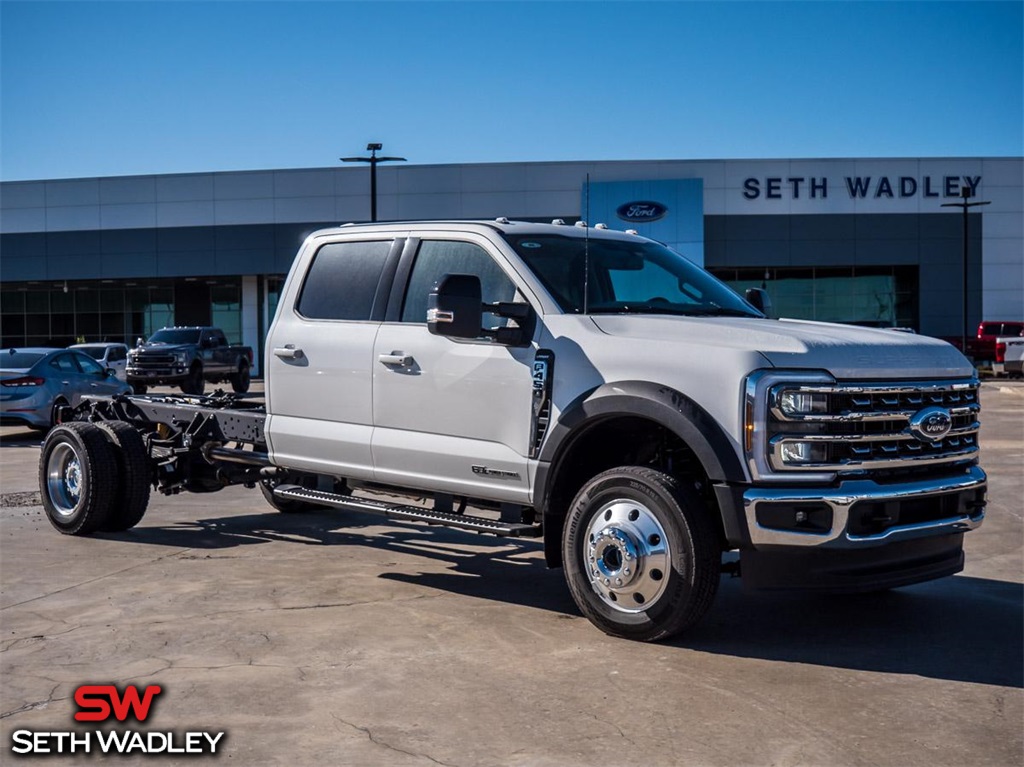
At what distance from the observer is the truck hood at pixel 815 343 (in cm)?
545

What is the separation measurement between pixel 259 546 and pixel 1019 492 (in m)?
7.45

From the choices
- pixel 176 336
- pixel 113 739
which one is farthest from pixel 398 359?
pixel 176 336

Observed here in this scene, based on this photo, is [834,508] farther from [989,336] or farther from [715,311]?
[989,336]

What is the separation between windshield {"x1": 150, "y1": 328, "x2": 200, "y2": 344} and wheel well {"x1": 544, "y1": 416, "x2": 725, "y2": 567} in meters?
25.5

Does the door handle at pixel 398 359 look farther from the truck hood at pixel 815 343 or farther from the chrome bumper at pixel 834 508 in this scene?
the chrome bumper at pixel 834 508

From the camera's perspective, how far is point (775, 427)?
17.6ft

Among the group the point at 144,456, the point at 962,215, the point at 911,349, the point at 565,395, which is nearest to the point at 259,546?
the point at 144,456

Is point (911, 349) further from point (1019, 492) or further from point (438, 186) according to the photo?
point (438, 186)

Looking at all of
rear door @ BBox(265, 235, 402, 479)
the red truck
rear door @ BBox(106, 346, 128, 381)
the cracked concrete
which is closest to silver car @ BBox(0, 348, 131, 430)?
the cracked concrete

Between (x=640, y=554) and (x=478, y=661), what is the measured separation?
3.08 feet

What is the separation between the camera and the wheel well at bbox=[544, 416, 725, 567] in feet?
19.7

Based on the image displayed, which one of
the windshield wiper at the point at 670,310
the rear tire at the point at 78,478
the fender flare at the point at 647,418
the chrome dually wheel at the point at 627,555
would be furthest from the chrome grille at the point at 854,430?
the rear tire at the point at 78,478

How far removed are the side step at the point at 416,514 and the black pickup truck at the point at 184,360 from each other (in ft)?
73.2

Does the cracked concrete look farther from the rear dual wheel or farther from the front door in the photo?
the front door
